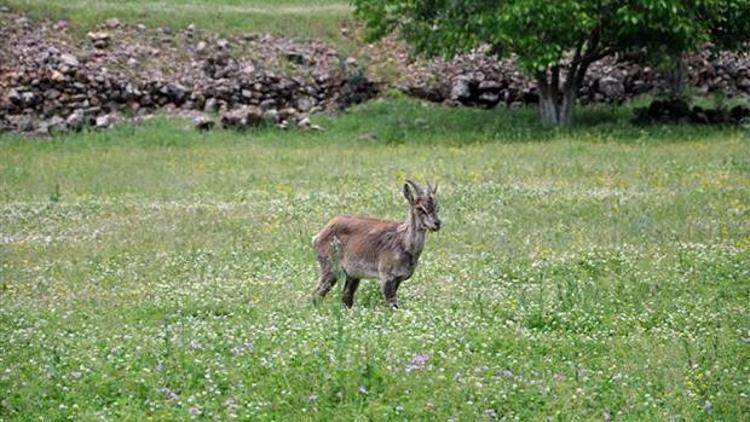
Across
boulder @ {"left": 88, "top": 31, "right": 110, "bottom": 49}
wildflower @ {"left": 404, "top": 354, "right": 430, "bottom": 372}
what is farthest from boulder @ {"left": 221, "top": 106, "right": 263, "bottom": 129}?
wildflower @ {"left": 404, "top": 354, "right": 430, "bottom": 372}

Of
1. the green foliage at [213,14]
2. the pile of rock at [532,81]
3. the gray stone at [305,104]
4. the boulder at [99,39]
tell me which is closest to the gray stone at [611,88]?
the pile of rock at [532,81]

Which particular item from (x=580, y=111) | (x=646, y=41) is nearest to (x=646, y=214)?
(x=646, y=41)

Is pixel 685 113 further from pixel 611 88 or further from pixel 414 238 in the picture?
pixel 414 238

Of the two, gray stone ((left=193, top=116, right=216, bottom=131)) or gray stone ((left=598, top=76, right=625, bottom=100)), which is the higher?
gray stone ((left=598, top=76, right=625, bottom=100))

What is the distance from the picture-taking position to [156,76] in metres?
43.6

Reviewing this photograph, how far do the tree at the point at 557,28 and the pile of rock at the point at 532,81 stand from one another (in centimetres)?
418

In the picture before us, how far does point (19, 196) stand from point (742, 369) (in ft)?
63.4

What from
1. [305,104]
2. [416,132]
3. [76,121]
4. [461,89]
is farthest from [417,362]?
[461,89]

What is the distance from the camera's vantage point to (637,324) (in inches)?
564

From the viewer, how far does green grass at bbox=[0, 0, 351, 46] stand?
4684 cm

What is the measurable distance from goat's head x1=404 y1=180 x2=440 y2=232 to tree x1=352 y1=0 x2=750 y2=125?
2118cm

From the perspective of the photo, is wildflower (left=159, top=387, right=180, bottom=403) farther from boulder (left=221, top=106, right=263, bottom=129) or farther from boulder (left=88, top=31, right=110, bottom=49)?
boulder (left=88, top=31, right=110, bottom=49)

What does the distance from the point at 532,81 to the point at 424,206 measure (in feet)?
103

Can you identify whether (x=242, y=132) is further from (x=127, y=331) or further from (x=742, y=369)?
(x=742, y=369)
